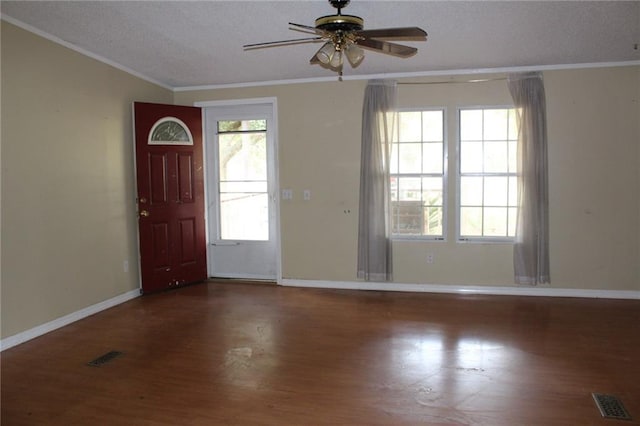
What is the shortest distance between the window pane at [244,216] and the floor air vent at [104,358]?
239cm

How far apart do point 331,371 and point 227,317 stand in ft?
4.85

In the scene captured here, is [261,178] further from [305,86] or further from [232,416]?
[232,416]

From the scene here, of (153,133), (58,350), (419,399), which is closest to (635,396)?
(419,399)

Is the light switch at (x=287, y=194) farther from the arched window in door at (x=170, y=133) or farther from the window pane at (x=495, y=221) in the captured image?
the window pane at (x=495, y=221)

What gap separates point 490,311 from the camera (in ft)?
13.6

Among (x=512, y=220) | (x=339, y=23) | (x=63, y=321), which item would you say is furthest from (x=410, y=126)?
(x=63, y=321)

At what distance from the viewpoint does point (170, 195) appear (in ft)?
16.2

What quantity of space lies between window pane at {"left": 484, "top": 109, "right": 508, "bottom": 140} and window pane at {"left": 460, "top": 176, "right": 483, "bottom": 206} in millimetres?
490

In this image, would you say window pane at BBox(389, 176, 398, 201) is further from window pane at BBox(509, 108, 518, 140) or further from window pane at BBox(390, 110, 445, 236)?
window pane at BBox(509, 108, 518, 140)

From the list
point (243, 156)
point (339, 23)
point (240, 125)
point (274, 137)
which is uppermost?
point (339, 23)

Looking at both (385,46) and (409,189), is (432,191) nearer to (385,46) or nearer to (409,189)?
(409,189)

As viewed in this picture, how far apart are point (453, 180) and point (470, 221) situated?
0.50m

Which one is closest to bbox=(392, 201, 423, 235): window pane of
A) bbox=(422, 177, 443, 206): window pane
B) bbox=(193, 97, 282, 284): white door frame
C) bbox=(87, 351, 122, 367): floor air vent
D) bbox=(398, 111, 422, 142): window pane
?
bbox=(422, 177, 443, 206): window pane

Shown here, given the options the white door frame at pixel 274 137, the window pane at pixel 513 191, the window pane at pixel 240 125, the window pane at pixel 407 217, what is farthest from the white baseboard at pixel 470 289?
the window pane at pixel 240 125
